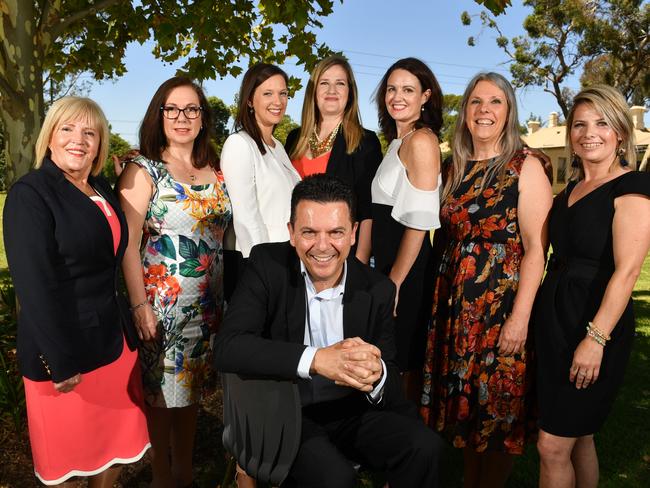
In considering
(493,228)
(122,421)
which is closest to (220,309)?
(122,421)

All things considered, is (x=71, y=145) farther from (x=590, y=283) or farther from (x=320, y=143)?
(x=590, y=283)

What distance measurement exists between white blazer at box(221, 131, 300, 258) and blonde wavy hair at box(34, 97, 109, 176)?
75 cm

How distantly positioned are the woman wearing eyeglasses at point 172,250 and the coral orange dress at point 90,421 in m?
0.29

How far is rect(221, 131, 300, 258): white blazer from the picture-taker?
3301 millimetres

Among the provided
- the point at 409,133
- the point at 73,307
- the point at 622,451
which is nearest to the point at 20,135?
the point at 73,307

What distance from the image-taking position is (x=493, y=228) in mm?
3166

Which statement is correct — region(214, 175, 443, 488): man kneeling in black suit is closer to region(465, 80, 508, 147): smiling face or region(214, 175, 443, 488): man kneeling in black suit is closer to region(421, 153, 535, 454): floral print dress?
region(421, 153, 535, 454): floral print dress

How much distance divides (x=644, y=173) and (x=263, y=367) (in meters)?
2.13

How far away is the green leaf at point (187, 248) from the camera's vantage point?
3287 millimetres

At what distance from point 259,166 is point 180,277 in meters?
0.84

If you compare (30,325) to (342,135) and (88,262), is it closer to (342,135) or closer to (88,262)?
(88,262)

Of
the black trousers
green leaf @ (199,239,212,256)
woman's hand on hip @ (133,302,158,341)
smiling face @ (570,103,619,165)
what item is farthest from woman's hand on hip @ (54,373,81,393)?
smiling face @ (570,103,619,165)

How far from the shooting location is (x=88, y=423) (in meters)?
2.82

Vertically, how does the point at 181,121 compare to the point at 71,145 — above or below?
above
